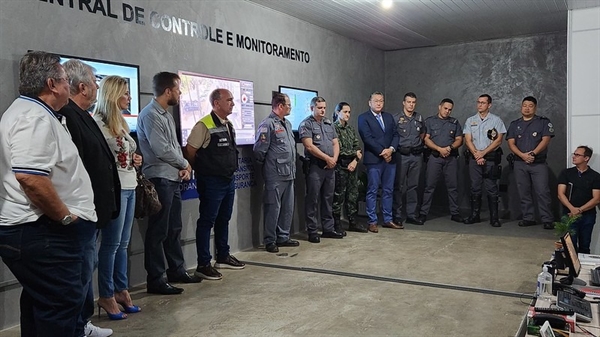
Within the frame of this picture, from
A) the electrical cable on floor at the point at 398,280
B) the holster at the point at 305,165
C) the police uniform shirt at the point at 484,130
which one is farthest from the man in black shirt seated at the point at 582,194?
the holster at the point at 305,165

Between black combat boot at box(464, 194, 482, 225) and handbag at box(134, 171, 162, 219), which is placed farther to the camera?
black combat boot at box(464, 194, 482, 225)

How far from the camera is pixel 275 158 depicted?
529cm

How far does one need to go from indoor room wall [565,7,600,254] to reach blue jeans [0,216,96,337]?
202 inches

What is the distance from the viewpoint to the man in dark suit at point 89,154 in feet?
8.51

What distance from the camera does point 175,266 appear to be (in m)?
4.11

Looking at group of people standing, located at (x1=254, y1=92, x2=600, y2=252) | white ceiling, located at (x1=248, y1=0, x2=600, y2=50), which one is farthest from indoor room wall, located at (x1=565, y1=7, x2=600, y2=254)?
group of people standing, located at (x1=254, y1=92, x2=600, y2=252)

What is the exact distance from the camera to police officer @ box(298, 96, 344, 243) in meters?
5.71

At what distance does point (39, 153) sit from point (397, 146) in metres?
5.23

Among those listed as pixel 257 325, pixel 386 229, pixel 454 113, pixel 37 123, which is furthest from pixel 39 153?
pixel 454 113

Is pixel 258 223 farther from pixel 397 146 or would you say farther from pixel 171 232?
pixel 397 146

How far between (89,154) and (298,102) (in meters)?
3.78

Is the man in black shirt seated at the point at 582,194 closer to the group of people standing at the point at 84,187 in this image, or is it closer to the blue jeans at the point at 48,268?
the group of people standing at the point at 84,187

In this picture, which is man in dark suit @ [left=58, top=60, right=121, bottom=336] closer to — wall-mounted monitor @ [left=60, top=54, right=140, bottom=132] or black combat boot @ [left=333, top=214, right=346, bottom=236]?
wall-mounted monitor @ [left=60, top=54, right=140, bottom=132]

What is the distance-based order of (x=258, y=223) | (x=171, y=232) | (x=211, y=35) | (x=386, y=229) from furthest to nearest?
(x=386, y=229)
(x=258, y=223)
(x=211, y=35)
(x=171, y=232)
